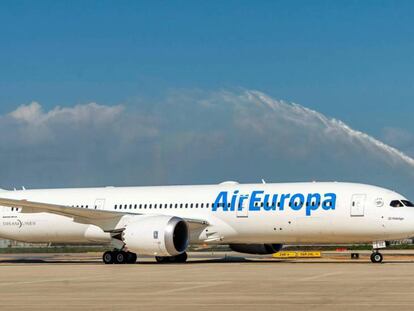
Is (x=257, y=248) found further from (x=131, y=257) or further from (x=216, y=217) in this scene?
(x=131, y=257)

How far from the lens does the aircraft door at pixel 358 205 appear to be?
38.6 m

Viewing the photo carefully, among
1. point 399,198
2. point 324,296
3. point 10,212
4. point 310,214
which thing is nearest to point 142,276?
point 324,296

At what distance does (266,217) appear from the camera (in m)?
40.1

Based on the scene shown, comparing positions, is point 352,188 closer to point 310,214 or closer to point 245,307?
point 310,214

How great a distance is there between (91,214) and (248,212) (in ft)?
26.4

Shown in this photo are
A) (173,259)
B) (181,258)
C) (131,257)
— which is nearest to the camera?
(131,257)

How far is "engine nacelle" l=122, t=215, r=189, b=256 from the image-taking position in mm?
39031

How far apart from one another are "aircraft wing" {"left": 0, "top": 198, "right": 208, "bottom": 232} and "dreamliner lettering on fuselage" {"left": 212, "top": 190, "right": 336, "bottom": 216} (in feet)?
5.15

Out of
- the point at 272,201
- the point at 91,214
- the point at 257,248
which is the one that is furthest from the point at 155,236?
the point at 257,248

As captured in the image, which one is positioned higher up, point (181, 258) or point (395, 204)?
point (395, 204)

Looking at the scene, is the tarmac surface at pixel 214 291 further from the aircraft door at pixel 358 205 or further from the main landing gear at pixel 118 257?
the main landing gear at pixel 118 257

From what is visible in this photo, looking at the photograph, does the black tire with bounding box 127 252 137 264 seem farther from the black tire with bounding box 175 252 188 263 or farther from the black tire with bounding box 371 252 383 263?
the black tire with bounding box 371 252 383 263

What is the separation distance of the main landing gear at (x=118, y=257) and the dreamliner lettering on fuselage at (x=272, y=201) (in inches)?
193

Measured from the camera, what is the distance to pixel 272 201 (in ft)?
132
